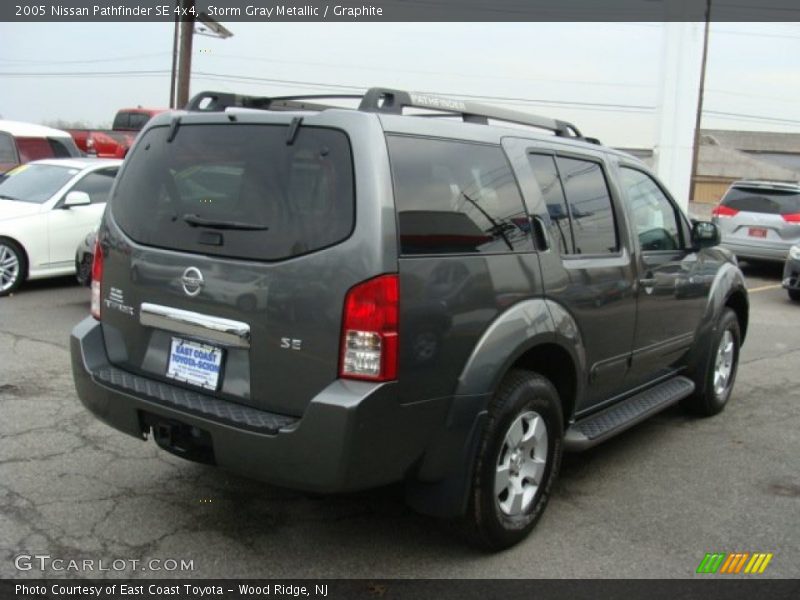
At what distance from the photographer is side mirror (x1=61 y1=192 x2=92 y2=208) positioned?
30.6ft

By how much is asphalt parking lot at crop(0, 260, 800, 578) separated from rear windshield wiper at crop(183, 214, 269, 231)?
1395mm

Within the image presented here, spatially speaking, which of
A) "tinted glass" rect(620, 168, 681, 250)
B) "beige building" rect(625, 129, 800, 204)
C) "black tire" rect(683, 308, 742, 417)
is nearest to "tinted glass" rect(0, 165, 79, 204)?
"tinted glass" rect(620, 168, 681, 250)

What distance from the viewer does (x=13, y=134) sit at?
13.3 m

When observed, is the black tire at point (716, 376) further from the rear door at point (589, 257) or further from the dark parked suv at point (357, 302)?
the dark parked suv at point (357, 302)

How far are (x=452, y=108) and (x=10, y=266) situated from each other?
734cm

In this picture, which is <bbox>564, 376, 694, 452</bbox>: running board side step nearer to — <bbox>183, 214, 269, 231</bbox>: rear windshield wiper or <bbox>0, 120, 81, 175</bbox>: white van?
<bbox>183, 214, 269, 231</bbox>: rear windshield wiper

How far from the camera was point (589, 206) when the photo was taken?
4152 millimetres

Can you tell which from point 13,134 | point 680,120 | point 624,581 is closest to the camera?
point 624,581

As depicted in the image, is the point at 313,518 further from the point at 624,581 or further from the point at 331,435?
the point at 624,581

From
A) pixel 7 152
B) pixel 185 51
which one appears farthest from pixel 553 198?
pixel 185 51

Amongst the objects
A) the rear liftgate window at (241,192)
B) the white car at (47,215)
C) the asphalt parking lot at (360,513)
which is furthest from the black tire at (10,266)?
the rear liftgate window at (241,192)

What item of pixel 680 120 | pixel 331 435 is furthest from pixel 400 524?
pixel 680 120

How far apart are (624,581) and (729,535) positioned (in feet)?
2.62

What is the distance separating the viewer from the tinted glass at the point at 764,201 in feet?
43.4
